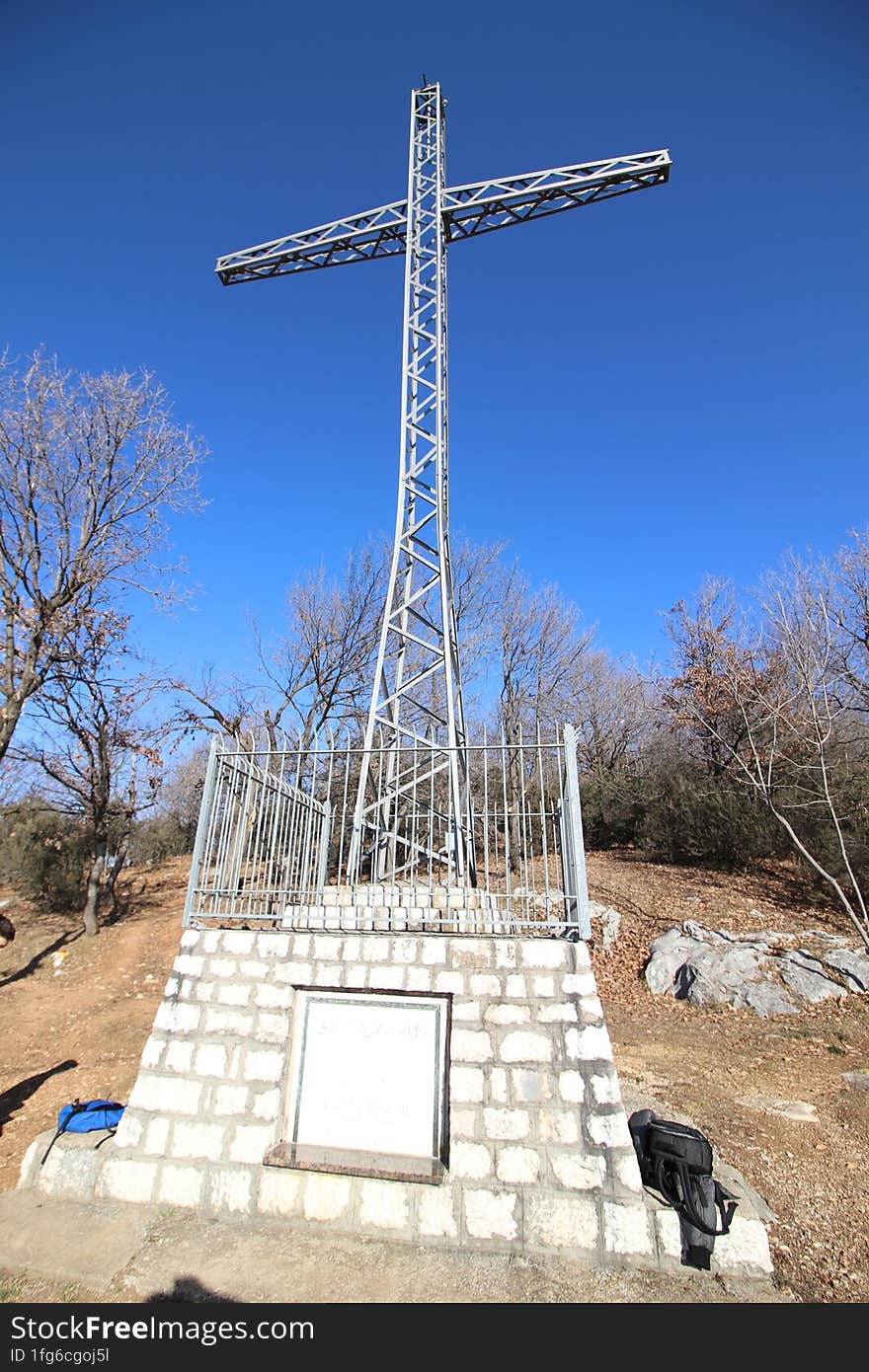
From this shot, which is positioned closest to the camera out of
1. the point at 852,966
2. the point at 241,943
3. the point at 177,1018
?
the point at 177,1018

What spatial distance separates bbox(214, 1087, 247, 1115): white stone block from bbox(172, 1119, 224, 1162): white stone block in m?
0.09

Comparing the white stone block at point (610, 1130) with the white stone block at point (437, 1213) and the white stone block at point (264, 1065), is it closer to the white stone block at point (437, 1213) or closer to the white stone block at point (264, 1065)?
the white stone block at point (437, 1213)

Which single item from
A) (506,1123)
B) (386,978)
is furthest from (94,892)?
(506,1123)

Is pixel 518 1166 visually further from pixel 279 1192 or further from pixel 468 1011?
pixel 279 1192

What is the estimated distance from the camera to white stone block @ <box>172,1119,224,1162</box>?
3781 millimetres

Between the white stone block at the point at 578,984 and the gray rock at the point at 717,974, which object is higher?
the white stone block at the point at 578,984

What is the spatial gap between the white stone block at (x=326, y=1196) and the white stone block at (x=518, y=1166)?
92 cm

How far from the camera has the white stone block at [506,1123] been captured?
139 inches

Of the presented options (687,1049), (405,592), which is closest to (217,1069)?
(405,592)

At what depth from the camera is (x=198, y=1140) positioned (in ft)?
12.5

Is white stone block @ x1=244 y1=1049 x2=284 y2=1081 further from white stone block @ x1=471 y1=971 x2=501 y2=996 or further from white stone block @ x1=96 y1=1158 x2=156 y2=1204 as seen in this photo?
white stone block @ x1=471 y1=971 x2=501 y2=996

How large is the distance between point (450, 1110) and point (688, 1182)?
4.46 ft

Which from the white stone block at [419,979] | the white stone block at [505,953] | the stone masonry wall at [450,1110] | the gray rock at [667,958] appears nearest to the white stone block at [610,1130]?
the stone masonry wall at [450,1110]
